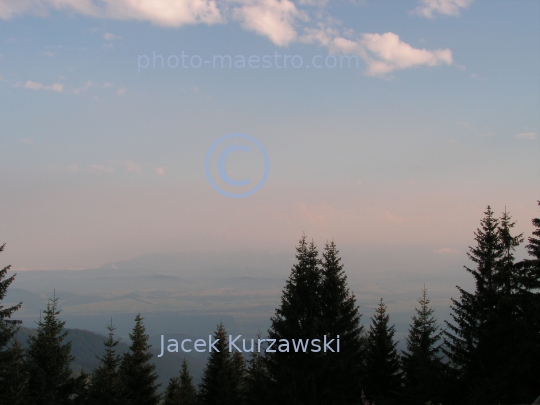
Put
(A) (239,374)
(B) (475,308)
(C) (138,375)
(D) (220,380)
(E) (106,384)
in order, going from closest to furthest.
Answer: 1. (B) (475,308)
2. (E) (106,384)
3. (C) (138,375)
4. (D) (220,380)
5. (A) (239,374)

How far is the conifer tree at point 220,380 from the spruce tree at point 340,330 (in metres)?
13.0

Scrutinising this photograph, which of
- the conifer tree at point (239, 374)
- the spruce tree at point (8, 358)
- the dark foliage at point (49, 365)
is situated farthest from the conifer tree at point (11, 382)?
the conifer tree at point (239, 374)

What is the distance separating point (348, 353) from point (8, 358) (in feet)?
65.7

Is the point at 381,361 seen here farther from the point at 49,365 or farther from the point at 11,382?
the point at 11,382

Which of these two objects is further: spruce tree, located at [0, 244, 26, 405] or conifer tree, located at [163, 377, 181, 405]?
conifer tree, located at [163, 377, 181, 405]


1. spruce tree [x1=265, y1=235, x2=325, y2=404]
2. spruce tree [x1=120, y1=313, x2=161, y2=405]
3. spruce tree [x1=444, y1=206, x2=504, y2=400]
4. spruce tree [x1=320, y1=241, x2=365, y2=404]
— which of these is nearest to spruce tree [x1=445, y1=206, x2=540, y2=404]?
spruce tree [x1=444, y1=206, x2=504, y2=400]

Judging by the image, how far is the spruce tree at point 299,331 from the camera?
25266 mm

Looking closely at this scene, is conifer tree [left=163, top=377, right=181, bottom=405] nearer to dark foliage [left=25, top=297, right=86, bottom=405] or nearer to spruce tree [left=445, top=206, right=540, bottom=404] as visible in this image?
dark foliage [left=25, top=297, right=86, bottom=405]

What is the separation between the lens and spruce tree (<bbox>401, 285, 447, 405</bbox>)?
25.9 metres

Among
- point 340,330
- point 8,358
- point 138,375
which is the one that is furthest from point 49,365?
point 340,330

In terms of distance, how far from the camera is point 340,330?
27719mm

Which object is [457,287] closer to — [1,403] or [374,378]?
[374,378]

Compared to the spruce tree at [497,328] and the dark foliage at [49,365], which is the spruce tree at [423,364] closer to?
the spruce tree at [497,328]

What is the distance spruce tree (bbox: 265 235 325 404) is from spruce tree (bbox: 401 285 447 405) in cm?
602
